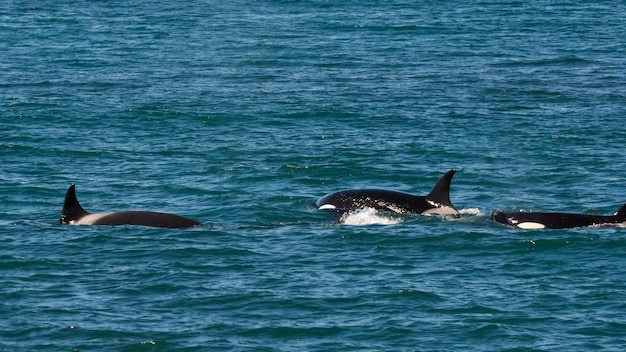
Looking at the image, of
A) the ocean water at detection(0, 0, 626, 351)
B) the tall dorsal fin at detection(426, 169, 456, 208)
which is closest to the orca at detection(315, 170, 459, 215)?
the tall dorsal fin at detection(426, 169, 456, 208)

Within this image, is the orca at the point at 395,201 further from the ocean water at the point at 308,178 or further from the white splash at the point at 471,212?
the ocean water at the point at 308,178

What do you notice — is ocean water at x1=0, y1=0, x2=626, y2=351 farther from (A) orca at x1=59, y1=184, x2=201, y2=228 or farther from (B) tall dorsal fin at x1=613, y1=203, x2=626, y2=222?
(B) tall dorsal fin at x1=613, y1=203, x2=626, y2=222

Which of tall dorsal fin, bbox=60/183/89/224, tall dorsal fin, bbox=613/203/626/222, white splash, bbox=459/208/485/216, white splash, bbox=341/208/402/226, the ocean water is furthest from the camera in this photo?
white splash, bbox=459/208/485/216

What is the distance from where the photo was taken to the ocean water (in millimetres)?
25812

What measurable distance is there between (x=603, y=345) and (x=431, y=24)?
51.8m

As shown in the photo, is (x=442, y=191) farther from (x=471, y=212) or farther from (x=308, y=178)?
(x=308, y=178)

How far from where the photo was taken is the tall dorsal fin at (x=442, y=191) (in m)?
33.8

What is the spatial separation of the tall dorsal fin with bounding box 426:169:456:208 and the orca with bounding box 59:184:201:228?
6.14 metres

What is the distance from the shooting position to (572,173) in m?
39.5

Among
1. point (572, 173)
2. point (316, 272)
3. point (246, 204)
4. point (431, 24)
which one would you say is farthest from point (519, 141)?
point (431, 24)

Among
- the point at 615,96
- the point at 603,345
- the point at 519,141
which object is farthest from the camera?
the point at 615,96

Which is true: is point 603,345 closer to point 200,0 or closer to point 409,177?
point 409,177

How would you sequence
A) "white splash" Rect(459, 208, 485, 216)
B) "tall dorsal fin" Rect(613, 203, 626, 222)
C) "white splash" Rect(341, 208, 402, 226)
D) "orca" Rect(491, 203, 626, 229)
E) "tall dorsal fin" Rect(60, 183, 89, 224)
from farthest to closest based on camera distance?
1. "white splash" Rect(459, 208, 485, 216)
2. "white splash" Rect(341, 208, 402, 226)
3. "tall dorsal fin" Rect(60, 183, 89, 224)
4. "tall dorsal fin" Rect(613, 203, 626, 222)
5. "orca" Rect(491, 203, 626, 229)

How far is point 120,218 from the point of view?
3266cm
